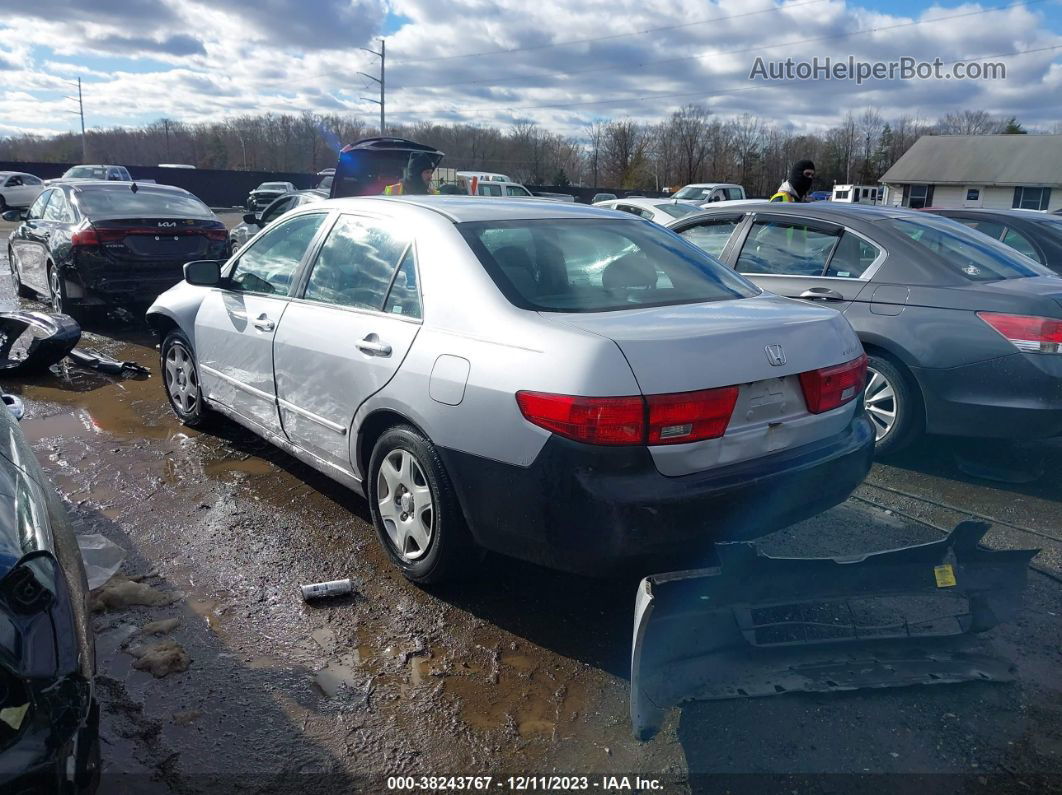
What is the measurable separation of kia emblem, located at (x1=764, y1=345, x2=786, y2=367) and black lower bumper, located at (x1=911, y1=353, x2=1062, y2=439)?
7.57 ft

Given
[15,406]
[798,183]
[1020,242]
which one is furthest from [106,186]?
[1020,242]

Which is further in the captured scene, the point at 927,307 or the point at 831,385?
the point at 927,307

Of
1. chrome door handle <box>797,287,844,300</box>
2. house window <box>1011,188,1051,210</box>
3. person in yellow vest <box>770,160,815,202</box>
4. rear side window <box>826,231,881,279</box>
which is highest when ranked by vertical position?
house window <box>1011,188,1051,210</box>

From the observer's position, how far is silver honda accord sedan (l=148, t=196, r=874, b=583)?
2.75 m

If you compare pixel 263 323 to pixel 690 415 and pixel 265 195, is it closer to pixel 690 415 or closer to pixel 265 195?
pixel 690 415

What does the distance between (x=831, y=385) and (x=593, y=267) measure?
1116 mm

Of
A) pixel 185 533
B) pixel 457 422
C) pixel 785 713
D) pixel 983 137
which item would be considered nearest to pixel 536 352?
pixel 457 422

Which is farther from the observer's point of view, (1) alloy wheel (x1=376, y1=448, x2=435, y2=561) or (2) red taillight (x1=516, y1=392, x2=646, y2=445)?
(1) alloy wheel (x1=376, y1=448, x2=435, y2=561)

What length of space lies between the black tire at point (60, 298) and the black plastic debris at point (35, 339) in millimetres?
1988

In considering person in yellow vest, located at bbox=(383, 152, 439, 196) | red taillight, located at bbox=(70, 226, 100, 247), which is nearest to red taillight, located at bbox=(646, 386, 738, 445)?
person in yellow vest, located at bbox=(383, 152, 439, 196)

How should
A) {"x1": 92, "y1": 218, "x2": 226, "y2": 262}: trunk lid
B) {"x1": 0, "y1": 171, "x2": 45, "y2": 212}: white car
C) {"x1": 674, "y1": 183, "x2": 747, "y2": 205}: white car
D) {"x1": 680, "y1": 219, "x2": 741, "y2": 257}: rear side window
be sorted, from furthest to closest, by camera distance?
{"x1": 0, "y1": 171, "x2": 45, "y2": 212}: white car < {"x1": 674, "y1": 183, "x2": 747, "y2": 205}: white car < {"x1": 92, "y1": 218, "x2": 226, "y2": 262}: trunk lid < {"x1": 680, "y1": 219, "x2": 741, "y2": 257}: rear side window

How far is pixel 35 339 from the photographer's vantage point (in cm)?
696

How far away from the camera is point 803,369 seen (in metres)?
3.10

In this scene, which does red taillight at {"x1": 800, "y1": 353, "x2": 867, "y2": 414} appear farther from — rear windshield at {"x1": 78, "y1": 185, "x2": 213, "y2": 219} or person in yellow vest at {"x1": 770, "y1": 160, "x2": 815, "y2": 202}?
rear windshield at {"x1": 78, "y1": 185, "x2": 213, "y2": 219}
